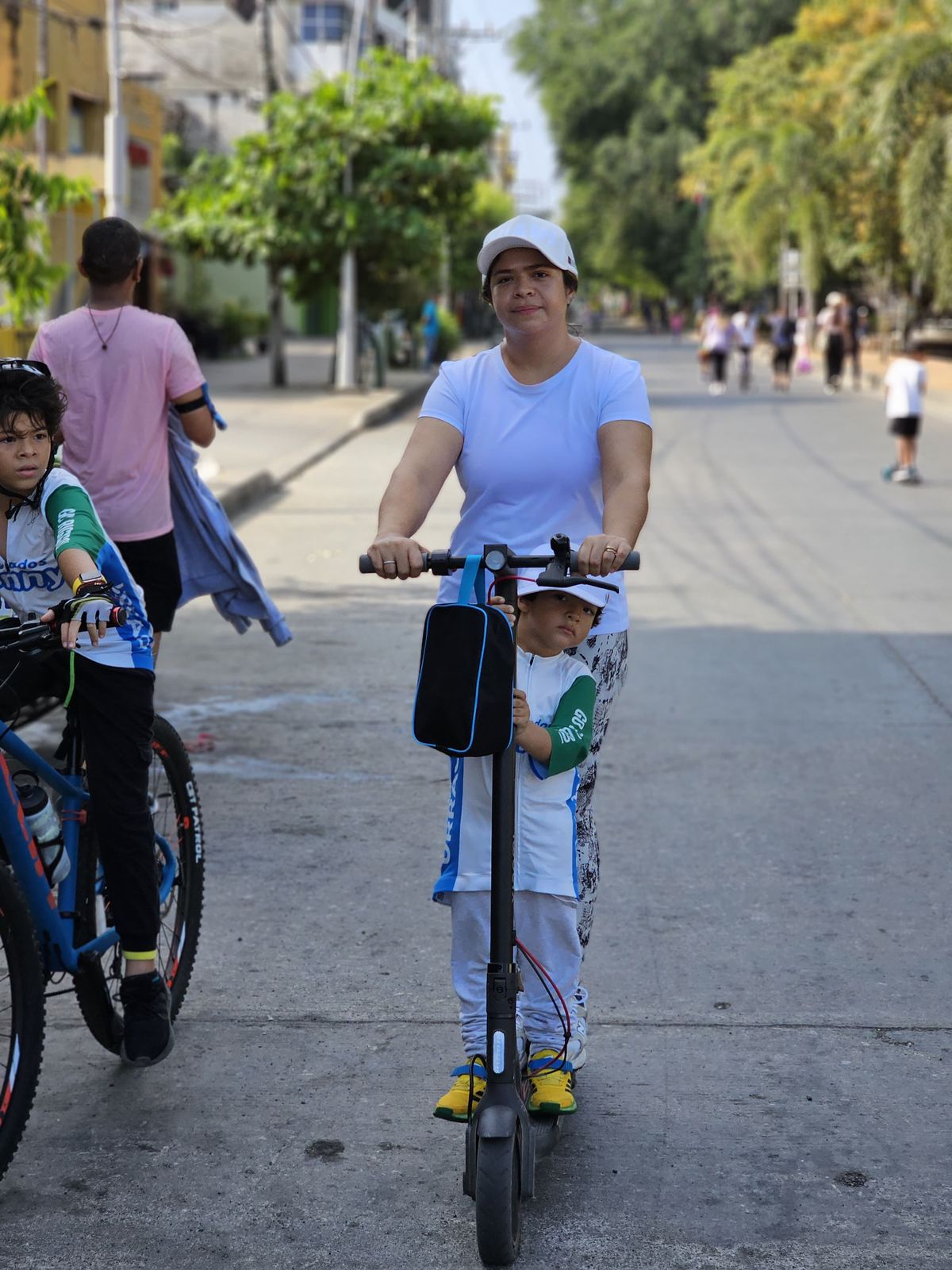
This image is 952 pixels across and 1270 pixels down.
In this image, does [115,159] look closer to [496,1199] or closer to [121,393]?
[121,393]

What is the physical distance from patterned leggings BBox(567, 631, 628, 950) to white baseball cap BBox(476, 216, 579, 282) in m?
0.81

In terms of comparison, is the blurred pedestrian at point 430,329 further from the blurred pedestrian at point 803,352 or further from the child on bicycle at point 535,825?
the child on bicycle at point 535,825

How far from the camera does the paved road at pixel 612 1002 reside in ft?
11.5

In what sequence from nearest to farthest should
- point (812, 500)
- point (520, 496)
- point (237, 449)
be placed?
1. point (520, 496)
2. point (812, 500)
3. point (237, 449)

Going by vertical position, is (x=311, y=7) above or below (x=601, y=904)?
above

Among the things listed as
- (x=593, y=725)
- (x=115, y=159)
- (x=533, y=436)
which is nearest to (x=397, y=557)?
(x=533, y=436)

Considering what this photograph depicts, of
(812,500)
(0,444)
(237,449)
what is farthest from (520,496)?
(237,449)

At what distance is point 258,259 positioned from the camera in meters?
28.9

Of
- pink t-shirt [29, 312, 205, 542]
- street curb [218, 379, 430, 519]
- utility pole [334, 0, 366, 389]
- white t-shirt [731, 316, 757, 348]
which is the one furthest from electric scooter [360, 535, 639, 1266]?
white t-shirt [731, 316, 757, 348]

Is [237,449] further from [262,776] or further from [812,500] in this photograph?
[262,776]

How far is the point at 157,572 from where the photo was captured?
602 cm

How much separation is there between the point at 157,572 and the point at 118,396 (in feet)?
1.99

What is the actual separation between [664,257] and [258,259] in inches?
2140

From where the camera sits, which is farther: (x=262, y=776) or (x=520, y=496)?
(x=262, y=776)
